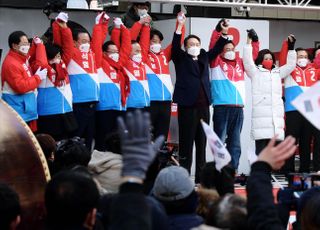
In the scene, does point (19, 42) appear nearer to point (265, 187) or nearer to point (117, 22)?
point (117, 22)

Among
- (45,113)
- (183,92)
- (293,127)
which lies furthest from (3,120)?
(293,127)

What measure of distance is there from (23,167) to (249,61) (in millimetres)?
5607

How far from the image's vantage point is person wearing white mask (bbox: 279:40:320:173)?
9.96 m

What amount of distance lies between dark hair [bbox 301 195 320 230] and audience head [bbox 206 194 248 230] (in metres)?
0.57

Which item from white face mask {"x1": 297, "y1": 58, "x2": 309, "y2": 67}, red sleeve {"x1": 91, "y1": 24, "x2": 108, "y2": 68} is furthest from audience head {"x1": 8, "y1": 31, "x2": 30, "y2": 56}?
white face mask {"x1": 297, "y1": 58, "x2": 309, "y2": 67}

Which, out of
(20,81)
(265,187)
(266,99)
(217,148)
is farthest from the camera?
(266,99)

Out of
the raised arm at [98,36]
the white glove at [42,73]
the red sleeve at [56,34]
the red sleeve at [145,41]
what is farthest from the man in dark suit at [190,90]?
the white glove at [42,73]

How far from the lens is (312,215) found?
3816 millimetres

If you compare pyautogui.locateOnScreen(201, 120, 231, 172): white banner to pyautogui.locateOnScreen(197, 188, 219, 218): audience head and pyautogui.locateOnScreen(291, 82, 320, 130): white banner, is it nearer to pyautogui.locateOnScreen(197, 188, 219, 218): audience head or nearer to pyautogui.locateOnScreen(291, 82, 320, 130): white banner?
pyautogui.locateOnScreen(197, 188, 219, 218): audience head

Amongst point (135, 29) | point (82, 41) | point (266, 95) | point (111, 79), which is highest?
point (135, 29)

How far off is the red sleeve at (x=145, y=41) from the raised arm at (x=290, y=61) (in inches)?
69.4

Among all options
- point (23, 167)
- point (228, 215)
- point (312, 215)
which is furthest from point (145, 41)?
point (228, 215)

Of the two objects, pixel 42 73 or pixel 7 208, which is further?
pixel 42 73

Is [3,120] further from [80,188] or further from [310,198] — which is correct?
[310,198]
